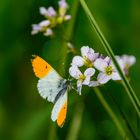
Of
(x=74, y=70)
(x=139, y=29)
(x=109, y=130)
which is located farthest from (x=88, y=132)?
(x=74, y=70)

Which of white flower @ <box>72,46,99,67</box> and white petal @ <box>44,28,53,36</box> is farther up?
white petal @ <box>44,28,53,36</box>

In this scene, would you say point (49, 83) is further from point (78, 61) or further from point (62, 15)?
point (62, 15)

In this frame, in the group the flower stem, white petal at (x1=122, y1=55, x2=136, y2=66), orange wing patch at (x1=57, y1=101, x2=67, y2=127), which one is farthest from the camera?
the flower stem

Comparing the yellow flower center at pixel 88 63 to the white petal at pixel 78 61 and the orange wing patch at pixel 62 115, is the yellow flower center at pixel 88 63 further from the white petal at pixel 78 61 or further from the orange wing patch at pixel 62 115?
the orange wing patch at pixel 62 115

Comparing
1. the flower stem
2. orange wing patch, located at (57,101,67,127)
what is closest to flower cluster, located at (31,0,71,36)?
the flower stem

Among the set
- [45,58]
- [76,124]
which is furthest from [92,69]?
[45,58]

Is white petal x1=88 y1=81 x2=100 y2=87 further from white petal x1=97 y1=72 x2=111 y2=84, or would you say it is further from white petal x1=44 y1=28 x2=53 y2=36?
white petal x1=44 y1=28 x2=53 y2=36

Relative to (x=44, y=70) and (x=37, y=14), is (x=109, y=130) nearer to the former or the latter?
(x=37, y=14)
